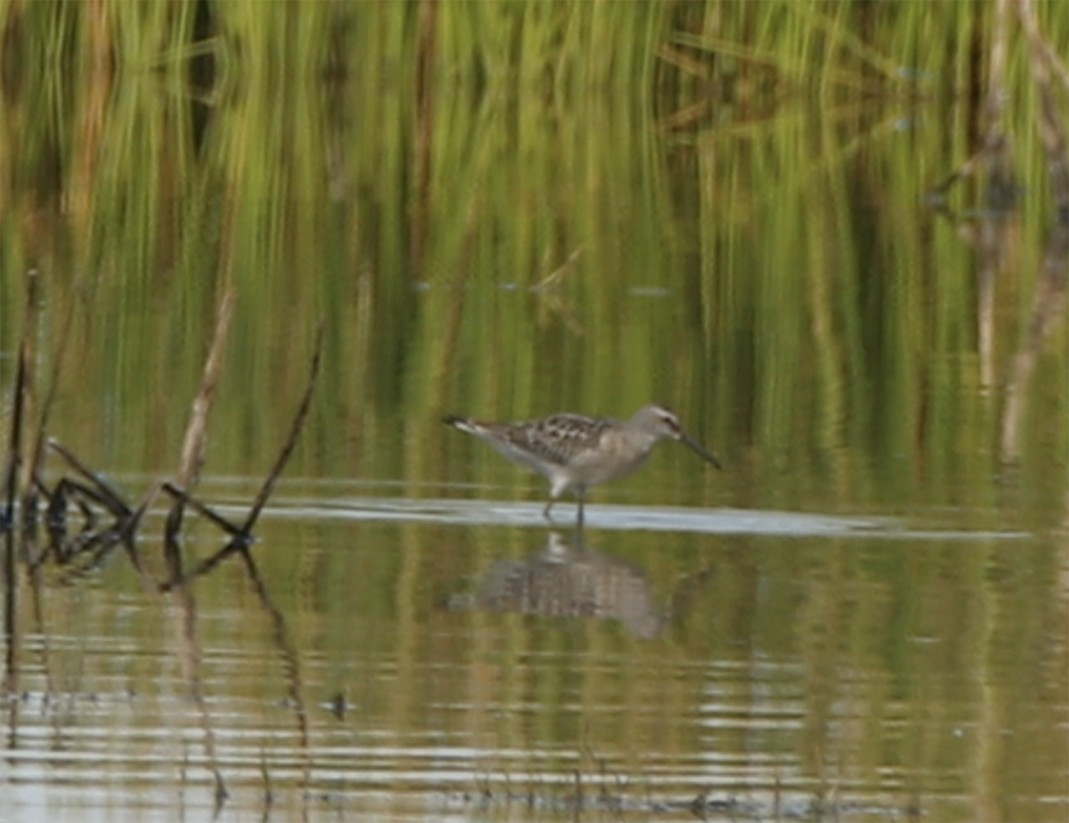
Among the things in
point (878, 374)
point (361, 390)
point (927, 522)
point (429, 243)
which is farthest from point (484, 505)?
point (429, 243)

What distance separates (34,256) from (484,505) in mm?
6170

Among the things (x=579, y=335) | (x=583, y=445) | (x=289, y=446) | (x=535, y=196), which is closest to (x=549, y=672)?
(x=289, y=446)

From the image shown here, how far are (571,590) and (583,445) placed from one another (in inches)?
57.2

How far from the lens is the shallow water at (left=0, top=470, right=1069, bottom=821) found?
6887 millimetres

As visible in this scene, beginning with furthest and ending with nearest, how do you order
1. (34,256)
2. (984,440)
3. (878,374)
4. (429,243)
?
(429,243) → (34,256) → (878,374) → (984,440)

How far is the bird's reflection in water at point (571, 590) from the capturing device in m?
9.08

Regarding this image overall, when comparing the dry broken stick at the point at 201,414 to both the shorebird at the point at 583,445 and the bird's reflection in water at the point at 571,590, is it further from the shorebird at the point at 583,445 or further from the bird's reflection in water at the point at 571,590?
the shorebird at the point at 583,445

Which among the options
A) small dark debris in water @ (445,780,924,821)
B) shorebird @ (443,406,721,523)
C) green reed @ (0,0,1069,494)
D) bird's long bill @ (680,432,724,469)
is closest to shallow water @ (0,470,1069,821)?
small dark debris in water @ (445,780,924,821)

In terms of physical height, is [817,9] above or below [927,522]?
above

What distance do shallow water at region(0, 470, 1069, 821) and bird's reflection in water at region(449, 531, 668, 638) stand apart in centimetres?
1

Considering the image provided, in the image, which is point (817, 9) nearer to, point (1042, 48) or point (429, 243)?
point (1042, 48)

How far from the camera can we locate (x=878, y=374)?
557 inches

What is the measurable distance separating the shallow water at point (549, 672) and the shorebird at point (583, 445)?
0.48 feet

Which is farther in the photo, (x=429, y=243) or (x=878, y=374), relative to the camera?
(x=429, y=243)
